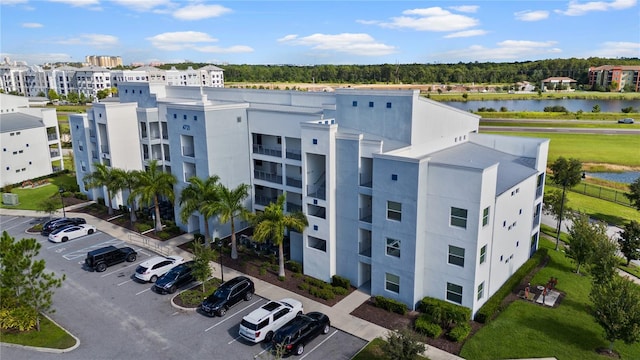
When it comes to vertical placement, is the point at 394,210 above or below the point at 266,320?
above

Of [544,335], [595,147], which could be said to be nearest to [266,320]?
[544,335]

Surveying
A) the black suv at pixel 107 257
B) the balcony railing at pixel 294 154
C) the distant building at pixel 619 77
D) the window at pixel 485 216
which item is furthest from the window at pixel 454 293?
the distant building at pixel 619 77

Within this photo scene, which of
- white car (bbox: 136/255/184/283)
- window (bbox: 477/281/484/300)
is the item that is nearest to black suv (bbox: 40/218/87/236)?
white car (bbox: 136/255/184/283)

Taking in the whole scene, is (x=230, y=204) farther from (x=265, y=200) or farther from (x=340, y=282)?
(x=340, y=282)

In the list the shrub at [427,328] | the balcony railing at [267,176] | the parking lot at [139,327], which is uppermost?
the balcony railing at [267,176]

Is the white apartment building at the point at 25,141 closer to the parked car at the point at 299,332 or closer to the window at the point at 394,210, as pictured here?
the parked car at the point at 299,332

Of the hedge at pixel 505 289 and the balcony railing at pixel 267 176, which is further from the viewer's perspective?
the balcony railing at pixel 267 176
